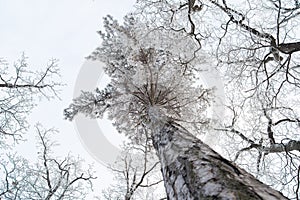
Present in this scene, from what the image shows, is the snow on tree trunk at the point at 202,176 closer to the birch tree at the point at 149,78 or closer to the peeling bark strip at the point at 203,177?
the peeling bark strip at the point at 203,177

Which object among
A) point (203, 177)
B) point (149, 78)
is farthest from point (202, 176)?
point (149, 78)

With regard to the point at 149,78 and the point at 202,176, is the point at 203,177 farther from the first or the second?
the point at 149,78

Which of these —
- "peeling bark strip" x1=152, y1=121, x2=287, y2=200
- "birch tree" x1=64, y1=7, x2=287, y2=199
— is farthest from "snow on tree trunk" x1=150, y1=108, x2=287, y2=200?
"birch tree" x1=64, y1=7, x2=287, y2=199

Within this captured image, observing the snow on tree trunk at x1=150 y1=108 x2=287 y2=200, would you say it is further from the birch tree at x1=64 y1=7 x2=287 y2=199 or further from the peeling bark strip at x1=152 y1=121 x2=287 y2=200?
the birch tree at x1=64 y1=7 x2=287 y2=199

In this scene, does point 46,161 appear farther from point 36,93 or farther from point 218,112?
point 218,112

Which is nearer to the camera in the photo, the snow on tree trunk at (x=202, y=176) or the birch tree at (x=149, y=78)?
the snow on tree trunk at (x=202, y=176)

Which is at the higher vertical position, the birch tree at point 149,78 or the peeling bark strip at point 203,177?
the birch tree at point 149,78

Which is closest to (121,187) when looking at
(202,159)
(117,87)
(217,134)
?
(217,134)

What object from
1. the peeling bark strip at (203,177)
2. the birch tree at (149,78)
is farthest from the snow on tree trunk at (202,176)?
the birch tree at (149,78)

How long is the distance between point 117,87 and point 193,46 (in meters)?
2.20

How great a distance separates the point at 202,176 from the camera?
236cm

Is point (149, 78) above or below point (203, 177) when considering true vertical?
above

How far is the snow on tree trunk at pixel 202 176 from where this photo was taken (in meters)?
1.91

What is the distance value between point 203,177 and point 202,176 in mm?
37
